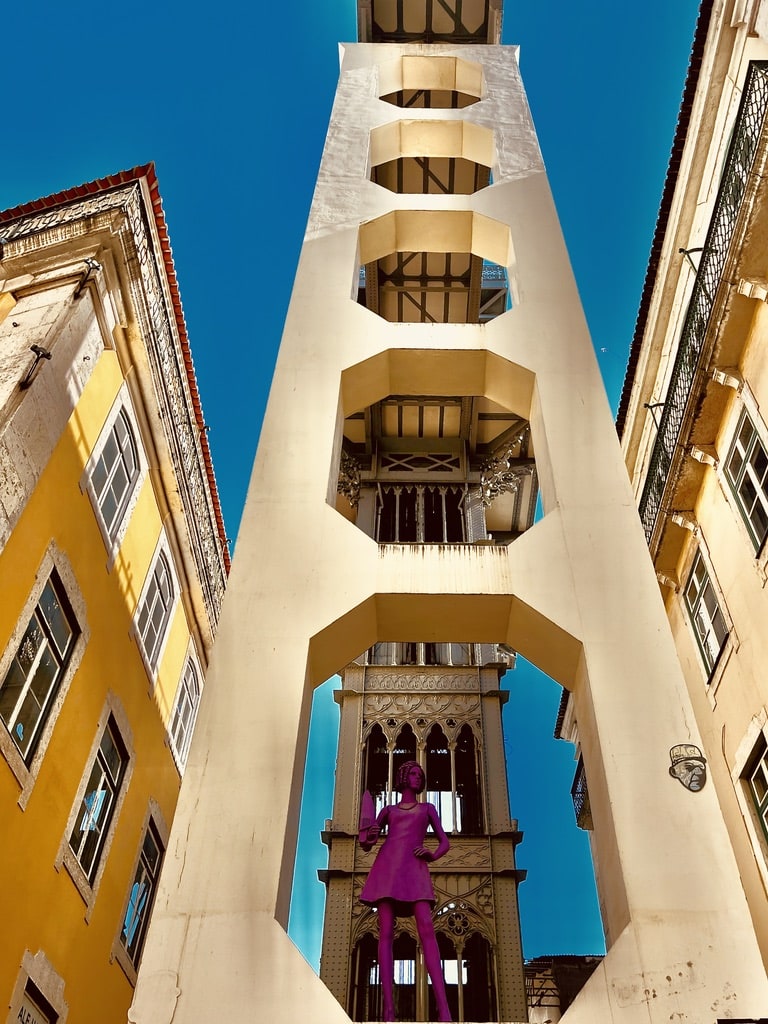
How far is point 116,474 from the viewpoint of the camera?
13531 mm

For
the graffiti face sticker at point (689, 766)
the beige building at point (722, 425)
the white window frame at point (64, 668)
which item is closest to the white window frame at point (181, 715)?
the white window frame at point (64, 668)

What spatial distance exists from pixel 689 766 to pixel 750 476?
19.8 feet

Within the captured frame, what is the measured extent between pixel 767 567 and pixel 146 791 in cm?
994

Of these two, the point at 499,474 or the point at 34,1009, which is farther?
the point at 499,474

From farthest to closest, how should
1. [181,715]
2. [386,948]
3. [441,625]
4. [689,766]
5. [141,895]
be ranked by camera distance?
1. [181,715]
2. [141,895]
3. [441,625]
4. [386,948]
5. [689,766]

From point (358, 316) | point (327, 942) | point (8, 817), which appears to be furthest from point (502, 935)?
point (358, 316)

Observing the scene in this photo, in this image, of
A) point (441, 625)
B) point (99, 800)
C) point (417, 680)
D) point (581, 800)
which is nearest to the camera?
point (441, 625)

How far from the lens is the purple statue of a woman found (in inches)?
266

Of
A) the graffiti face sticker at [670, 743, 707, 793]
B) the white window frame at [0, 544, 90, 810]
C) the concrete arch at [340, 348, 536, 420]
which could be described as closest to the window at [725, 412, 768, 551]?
the concrete arch at [340, 348, 536, 420]

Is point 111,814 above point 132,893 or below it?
above

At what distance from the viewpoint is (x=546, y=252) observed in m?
12.8

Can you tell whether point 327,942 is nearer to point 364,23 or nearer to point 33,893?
point 33,893

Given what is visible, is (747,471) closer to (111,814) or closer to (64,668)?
(64,668)

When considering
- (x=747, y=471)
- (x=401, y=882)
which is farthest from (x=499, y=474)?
(x=401, y=882)
